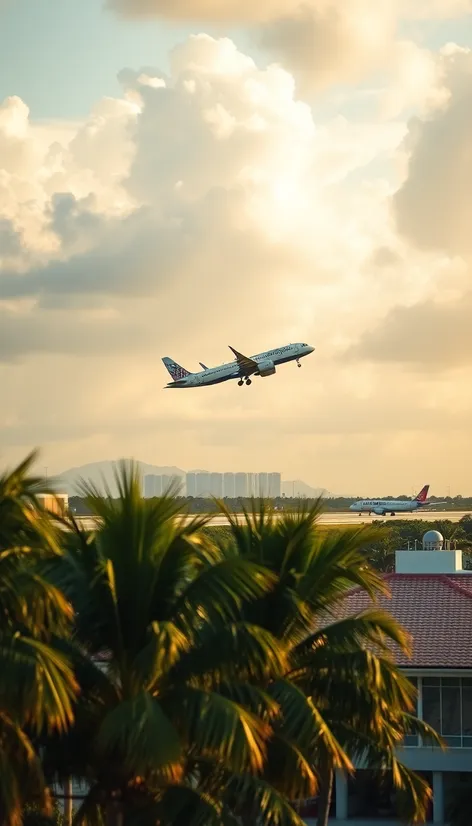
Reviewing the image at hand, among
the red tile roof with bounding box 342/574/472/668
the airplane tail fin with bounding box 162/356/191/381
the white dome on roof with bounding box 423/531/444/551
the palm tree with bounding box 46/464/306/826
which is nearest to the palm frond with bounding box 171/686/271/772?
the palm tree with bounding box 46/464/306/826

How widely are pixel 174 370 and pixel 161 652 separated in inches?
5277

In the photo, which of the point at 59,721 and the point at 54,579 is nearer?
the point at 59,721

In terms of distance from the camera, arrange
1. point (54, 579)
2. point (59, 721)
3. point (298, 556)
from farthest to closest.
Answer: point (298, 556) < point (54, 579) < point (59, 721)

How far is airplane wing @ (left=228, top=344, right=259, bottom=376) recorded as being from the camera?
118369mm

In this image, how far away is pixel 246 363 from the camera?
11919cm

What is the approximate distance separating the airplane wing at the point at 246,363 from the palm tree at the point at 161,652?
105 metres

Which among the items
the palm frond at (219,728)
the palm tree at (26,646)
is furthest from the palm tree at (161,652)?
the palm tree at (26,646)

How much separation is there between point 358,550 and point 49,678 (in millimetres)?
4252

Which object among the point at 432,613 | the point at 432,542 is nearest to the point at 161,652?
the point at 432,613

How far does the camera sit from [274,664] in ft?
38.9

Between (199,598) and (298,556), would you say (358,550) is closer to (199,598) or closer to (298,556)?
(298,556)

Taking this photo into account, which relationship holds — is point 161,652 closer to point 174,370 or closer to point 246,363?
point 246,363

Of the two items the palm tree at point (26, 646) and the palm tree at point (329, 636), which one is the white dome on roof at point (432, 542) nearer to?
the palm tree at point (329, 636)

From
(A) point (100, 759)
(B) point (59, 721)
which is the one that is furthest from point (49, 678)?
(A) point (100, 759)
